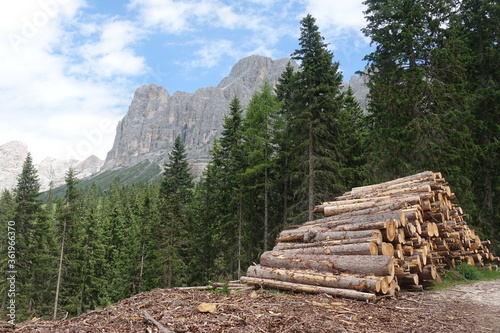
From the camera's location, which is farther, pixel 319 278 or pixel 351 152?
pixel 351 152

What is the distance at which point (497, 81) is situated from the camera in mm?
16844

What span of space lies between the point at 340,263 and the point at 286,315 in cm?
254

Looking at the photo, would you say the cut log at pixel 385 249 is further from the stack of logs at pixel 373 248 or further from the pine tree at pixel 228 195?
the pine tree at pixel 228 195

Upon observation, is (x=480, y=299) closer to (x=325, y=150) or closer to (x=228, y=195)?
(x=325, y=150)

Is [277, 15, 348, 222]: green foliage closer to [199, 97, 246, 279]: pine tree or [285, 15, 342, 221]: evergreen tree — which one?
[285, 15, 342, 221]: evergreen tree

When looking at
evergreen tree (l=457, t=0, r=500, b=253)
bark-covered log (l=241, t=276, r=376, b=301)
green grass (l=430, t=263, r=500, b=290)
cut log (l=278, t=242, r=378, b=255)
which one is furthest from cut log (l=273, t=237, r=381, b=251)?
evergreen tree (l=457, t=0, r=500, b=253)

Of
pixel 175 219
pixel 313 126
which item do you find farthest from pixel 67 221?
pixel 313 126

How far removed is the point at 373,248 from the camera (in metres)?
6.62

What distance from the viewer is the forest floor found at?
12.6 feet

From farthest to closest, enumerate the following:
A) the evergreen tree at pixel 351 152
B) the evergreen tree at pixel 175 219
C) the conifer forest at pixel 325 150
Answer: the evergreen tree at pixel 175 219 < the evergreen tree at pixel 351 152 < the conifer forest at pixel 325 150

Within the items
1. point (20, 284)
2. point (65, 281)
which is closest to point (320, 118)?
point (65, 281)

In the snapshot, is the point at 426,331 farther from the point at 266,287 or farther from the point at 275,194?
the point at 275,194

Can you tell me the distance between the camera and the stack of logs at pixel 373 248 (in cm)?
616

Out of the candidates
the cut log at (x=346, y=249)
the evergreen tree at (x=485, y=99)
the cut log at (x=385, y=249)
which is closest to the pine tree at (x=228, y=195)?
the cut log at (x=346, y=249)
